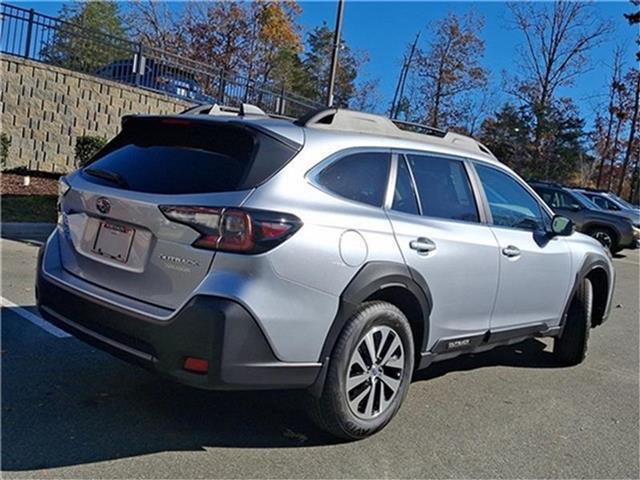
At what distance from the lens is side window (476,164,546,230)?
180 inches

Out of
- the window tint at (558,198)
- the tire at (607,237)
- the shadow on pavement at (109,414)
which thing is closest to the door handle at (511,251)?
the shadow on pavement at (109,414)

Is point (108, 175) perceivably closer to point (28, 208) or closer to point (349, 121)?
point (349, 121)

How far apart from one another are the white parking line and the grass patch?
5080 millimetres

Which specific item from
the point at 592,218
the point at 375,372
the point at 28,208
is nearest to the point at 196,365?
the point at 375,372

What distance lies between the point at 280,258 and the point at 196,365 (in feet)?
2.07

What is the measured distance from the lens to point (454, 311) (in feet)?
13.1

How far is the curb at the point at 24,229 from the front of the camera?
9.40m

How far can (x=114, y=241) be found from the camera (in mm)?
3256

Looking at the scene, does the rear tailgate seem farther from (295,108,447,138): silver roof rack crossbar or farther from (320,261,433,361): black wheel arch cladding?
(320,261,433,361): black wheel arch cladding

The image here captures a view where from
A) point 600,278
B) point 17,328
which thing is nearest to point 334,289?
point 17,328

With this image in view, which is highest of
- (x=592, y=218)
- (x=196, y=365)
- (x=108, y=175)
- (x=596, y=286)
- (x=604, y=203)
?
(x=604, y=203)

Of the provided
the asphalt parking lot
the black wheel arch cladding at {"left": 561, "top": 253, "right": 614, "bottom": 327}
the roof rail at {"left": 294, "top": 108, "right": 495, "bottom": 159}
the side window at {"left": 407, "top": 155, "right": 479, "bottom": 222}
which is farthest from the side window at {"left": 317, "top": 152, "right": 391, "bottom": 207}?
the black wheel arch cladding at {"left": 561, "top": 253, "right": 614, "bottom": 327}

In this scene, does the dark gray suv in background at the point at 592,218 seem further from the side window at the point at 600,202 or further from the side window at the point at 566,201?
the side window at the point at 600,202

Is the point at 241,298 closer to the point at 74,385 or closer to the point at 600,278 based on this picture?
the point at 74,385
